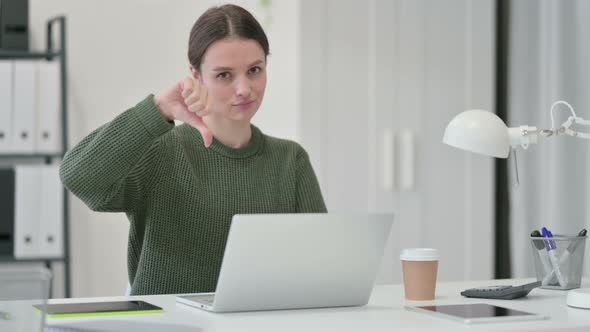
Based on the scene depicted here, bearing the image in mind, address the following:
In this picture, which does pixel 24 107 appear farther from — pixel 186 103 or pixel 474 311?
pixel 474 311

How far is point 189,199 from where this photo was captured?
7.08 ft

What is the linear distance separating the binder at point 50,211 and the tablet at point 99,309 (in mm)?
1841

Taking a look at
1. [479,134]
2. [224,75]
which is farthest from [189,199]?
[479,134]

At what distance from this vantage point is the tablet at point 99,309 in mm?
1508

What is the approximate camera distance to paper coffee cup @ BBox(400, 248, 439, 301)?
1.80m

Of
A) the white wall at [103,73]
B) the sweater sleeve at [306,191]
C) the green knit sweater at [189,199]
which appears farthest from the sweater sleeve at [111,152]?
the white wall at [103,73]

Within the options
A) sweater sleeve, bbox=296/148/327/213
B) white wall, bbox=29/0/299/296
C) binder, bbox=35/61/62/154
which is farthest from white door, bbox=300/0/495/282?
binder, bbox=35/61/62/154

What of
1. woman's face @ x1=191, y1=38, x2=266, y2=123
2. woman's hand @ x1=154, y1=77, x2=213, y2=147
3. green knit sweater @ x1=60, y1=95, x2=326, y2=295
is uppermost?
woman's face @ x1=191, y1=38, x2=266, y2=123

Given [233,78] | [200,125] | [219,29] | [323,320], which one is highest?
[219,29]

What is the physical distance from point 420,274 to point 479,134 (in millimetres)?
312

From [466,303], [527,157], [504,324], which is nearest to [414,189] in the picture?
[527,157]

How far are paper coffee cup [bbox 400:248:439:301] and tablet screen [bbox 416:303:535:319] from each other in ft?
0.47

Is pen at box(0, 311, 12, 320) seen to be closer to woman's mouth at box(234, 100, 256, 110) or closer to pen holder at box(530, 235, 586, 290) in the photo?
woman's mouth at box(234, 100, 256, 110)

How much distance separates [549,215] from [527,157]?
26 cm
